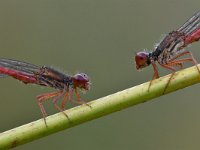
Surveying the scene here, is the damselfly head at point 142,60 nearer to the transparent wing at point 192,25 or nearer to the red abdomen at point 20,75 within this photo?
the transparent wing at point 192,25

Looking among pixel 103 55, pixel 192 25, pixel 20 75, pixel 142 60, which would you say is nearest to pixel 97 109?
pixel 142 60

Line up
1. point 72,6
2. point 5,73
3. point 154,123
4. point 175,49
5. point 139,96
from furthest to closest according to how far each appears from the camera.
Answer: point 72,6 → point 154,123 → point 5,73 → point 175,49 → point 139,96

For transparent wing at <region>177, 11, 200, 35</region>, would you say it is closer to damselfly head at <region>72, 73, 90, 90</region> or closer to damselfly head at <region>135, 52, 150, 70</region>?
damselfly head at <region>135, 52, 150, 70</region>

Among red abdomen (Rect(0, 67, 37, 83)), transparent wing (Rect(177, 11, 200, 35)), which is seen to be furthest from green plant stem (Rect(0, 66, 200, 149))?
red abdomen (Rect(0, 67, 37, 83))

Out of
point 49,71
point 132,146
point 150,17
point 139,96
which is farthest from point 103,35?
point 139,96

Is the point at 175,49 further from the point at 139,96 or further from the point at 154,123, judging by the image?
the point at 154,123

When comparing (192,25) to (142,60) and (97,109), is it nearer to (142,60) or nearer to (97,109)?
(142,60)
